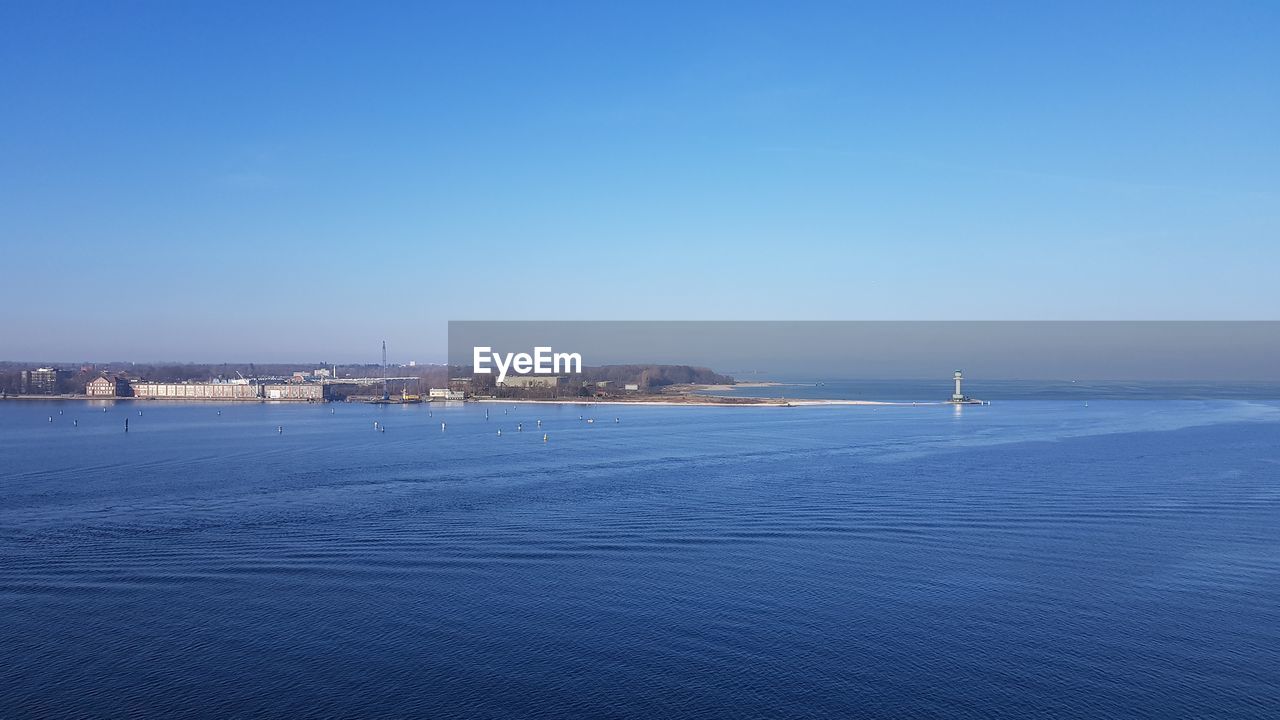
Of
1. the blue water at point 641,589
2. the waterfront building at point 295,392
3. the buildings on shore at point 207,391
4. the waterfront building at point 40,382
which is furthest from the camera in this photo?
the waterfront building at point 40,382

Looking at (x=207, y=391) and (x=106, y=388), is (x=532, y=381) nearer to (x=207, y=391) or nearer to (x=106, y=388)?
(x=207, y=391)

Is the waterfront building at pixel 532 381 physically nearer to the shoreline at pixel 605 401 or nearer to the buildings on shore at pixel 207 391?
the shoreline at pixel 605 401

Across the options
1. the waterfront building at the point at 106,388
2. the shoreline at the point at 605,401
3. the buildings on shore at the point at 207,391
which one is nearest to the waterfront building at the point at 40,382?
the shoreline at the point at 605,401

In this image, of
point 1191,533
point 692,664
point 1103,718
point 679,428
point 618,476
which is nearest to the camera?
point 1103,718

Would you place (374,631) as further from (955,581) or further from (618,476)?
(618,476)

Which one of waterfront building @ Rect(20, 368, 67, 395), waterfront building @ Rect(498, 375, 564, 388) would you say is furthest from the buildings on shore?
waterfront building @ Rect(498, 375, 564, 388)

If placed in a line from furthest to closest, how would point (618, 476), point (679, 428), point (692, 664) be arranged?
point (679, 428) → point (618, 476) → point (692, 664)

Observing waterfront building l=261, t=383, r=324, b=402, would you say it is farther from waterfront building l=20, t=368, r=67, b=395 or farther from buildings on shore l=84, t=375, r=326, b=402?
waterfront building l=20, t=368, r=67, b=395

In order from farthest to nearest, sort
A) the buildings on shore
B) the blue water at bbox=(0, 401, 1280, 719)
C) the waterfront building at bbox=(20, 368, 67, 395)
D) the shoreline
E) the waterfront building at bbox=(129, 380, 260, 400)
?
1. the waterfront building at bbox=(20, 368, 67, 395)
2. the waterfront building at bbox=(129, 380, 260, 400)
3. the buildings on shore
4. the shoreline
5. the blue water at bbox=(0, 401, 1280, 719)

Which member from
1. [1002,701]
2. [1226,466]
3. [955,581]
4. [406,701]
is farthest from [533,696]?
[1226,466]
